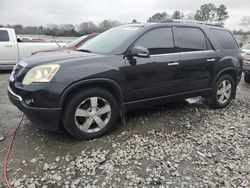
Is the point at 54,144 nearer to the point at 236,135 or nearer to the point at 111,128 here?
the point at 111,128

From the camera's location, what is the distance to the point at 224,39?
567cm

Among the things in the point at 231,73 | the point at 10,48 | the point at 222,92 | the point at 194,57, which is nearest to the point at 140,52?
the point at 194,57

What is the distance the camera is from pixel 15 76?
3932 millimetres

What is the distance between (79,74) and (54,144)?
1.08 meters

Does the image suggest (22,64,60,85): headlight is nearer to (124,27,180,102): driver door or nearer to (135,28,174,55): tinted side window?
(124,27,180,102): driver door

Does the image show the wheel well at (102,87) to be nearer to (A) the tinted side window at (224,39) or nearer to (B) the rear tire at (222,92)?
(B) the rear tire at (222,92)

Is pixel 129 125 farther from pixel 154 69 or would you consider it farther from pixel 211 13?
pixel 211 13

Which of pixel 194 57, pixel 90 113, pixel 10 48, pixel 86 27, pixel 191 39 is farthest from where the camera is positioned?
pixel 86 27

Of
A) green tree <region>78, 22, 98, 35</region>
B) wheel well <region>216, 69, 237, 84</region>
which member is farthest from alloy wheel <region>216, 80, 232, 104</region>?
green tree <region>78, 22, 98, 35</region>

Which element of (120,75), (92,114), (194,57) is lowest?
(92,114)

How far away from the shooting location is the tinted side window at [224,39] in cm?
554

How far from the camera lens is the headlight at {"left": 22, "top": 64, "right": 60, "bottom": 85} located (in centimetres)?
363

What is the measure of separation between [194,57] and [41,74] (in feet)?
9.05

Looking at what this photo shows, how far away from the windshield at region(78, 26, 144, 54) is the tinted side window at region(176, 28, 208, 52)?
2.82ft
